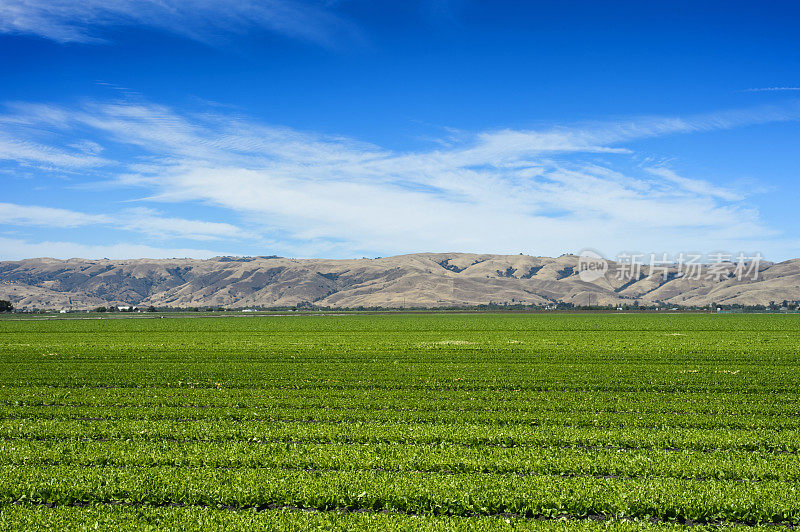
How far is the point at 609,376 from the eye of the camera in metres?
27.5

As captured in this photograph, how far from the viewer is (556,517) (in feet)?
34.9

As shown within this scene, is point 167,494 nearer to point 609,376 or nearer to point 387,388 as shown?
point 387,388

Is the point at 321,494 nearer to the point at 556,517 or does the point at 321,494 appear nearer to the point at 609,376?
the point at 556,517

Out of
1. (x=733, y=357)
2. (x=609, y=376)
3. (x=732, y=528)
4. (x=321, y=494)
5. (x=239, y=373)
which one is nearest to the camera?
Answer: (x=732, y=528)

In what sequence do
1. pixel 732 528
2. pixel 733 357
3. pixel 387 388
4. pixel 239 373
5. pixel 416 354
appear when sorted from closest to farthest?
1. pixel 732 528
2. pixel 387 388
3. pixel 239 373
4. pixel 733 357
5. pixel 416 354

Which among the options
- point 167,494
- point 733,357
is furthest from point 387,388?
point 733,357

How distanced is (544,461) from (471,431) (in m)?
3.16

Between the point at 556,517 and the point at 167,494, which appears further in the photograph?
the point at 167,494

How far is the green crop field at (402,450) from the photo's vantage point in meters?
10.7

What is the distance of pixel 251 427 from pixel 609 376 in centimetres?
1846

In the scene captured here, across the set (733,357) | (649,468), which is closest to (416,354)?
(733,357)

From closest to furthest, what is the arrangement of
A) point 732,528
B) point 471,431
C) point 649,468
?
point 732,528, point 649,468, point 471,431

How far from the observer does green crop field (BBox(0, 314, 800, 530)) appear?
10664 mm

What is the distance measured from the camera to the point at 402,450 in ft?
46.8
